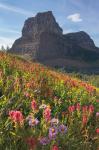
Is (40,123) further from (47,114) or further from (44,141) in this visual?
(44,141)

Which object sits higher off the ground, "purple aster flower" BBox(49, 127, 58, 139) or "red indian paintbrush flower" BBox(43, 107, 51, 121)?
"red indian paintbrush flower" BBox(43, 107, 51, 121)

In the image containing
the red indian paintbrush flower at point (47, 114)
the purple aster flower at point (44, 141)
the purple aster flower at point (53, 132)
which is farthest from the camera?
the red indian paintbrush flower at point (47, 114)

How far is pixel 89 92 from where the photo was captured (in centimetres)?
1331

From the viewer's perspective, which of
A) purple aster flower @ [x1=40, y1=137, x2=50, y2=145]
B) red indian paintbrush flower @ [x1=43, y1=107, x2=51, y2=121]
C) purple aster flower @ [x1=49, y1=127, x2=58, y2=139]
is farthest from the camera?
red indian paintbrush flower @ [x1=43, y1=107, x2=51, y2=121]

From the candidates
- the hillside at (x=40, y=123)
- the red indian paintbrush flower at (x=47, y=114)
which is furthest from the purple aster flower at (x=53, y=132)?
the red indian paintbrush flower at (x=47, y=114)

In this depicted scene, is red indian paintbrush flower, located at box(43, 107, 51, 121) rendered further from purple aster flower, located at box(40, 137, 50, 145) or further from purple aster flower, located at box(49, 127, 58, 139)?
purple aster flower, located at box(40, 137, 50, 145)

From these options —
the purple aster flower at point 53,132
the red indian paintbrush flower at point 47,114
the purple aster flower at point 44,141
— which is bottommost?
the purple aster flower at point 44,141

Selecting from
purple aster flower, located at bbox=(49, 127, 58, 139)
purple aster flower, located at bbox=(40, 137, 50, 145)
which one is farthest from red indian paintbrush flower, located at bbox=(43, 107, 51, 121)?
purple aster flower, located at bbox=(40, 137, 50, 145)

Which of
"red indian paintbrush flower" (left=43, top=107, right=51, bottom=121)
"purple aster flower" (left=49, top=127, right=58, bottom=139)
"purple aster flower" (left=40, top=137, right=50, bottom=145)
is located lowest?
"purple aster flower" (left=40, top=137, right=50, bottom=145)

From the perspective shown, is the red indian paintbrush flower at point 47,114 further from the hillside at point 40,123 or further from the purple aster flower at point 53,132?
the purple aster flower at point 53,132

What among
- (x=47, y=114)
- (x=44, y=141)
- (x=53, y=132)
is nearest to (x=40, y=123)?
(x=47, y=114)

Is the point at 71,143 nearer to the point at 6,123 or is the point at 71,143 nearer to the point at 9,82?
the point at 6,123

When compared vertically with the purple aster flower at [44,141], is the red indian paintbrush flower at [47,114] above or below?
above

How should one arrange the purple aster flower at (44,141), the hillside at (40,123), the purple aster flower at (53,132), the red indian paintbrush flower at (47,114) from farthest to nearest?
the red indian paintbrush flower at (47,114), the hillside at (40,123), the purple aster flower at (53,132), the purple aster flower at (44,141)
